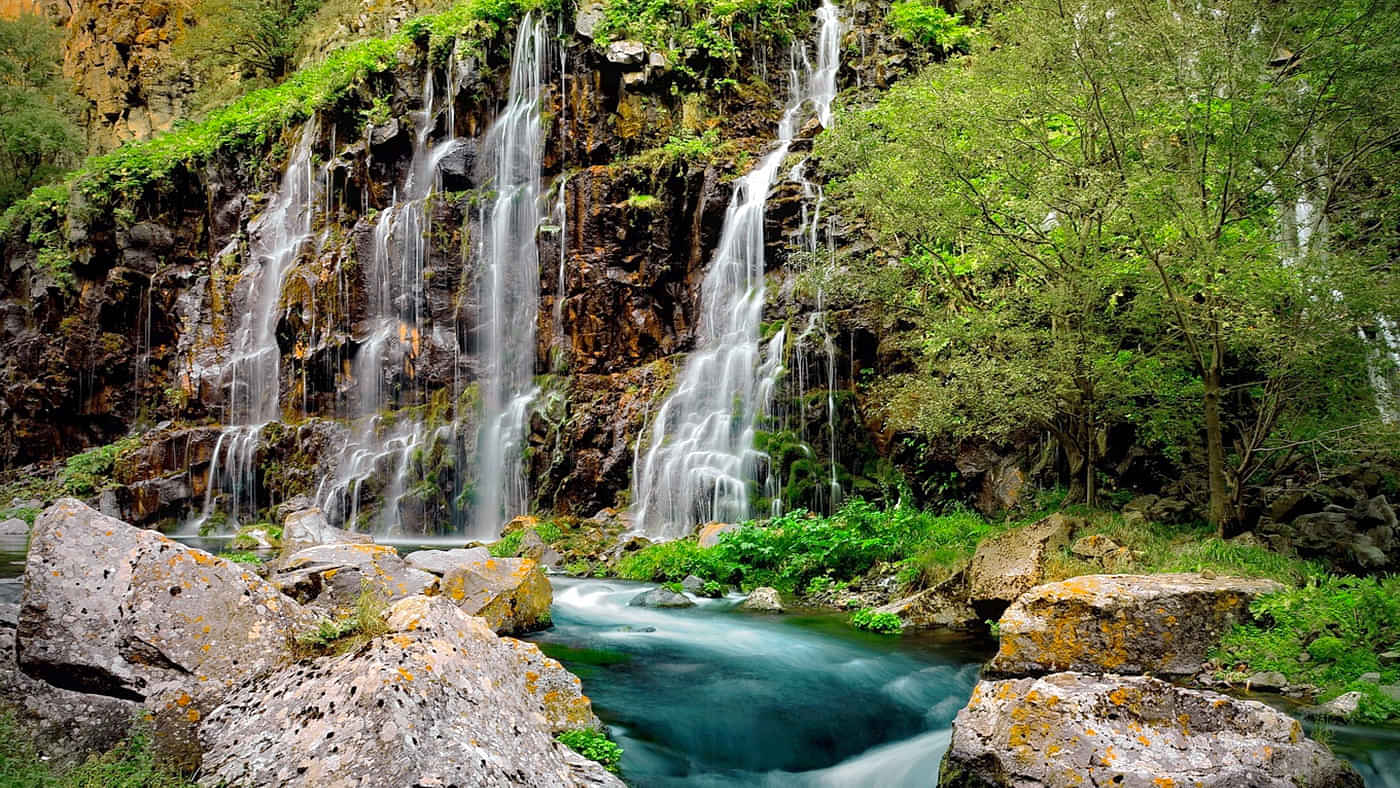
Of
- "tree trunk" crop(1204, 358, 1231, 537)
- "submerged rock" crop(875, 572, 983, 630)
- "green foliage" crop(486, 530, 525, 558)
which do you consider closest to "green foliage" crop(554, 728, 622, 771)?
"submerged rock" crop(875, 572, 983, 630)

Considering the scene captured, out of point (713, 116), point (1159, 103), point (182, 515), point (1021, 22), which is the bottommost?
point (182, 515)

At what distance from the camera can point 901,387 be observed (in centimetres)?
1480

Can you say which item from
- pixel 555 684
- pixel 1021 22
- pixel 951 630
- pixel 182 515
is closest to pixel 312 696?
pixel 555 684

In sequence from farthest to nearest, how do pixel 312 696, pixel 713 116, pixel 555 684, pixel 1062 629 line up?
pixel 713 116 < pixel 1062 629 < pixel 555 684 < pixel 312 696

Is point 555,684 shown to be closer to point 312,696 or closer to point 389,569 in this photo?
point 312,696

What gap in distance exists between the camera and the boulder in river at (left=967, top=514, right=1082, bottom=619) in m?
8.93

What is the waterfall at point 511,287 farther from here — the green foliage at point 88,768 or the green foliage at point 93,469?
the green foliage at point 88,768

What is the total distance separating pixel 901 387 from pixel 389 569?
9956 mm

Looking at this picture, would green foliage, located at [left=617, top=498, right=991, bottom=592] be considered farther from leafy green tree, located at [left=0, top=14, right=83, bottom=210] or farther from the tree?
leafy green tree, located at [left=0, top=14, right=83, bottom=210]

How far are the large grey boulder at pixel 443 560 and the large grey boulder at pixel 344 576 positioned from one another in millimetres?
386

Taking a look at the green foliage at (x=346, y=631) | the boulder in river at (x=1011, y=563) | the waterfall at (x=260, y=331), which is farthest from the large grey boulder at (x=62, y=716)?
the waterfall at (x=260, y=331)

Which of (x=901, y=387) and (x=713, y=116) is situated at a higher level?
(x=713, y=116)

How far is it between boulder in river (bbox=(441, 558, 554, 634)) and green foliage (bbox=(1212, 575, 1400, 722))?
6.87 m

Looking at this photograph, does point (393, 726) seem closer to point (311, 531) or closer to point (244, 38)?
point (311, 531)
